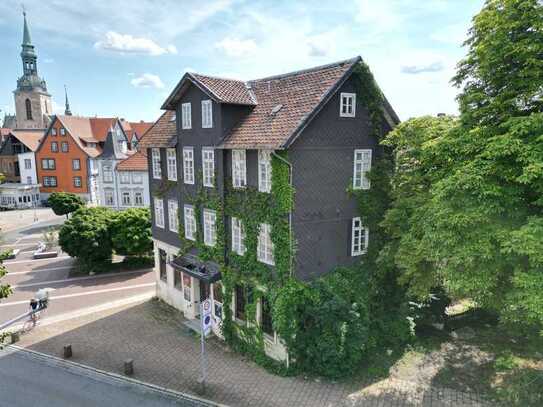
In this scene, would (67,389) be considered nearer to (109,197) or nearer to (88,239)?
(88,239)

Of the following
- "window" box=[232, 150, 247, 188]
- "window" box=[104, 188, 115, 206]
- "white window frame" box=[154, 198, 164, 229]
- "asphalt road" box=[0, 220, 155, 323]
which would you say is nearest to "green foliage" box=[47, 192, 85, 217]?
"window" box=[104, 188, 115, 206]

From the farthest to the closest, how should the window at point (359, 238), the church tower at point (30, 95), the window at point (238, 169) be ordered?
the church tower at point (30, 95), the window at point (359, 238), the window at point (238, 169)

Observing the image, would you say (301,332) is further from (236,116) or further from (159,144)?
(159,144)

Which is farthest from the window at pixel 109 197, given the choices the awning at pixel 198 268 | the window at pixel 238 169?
the window at pixel 238 169

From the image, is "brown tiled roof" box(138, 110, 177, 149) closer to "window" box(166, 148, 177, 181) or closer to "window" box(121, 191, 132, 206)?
"window" box(166, 148, 177, 181)

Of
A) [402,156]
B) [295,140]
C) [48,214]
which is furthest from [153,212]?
[48,214]

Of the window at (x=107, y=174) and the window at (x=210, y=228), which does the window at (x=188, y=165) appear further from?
the window at (x=107, y=174)

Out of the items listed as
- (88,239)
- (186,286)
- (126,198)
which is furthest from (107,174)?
(186,286)
